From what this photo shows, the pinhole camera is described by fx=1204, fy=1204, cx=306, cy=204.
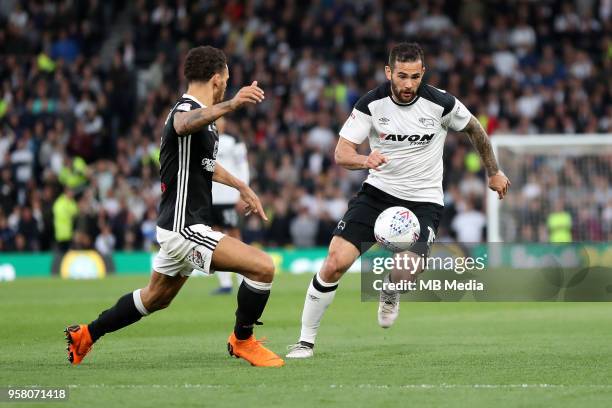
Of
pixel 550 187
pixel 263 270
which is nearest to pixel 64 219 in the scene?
pixel 550 187

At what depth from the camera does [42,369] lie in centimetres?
838

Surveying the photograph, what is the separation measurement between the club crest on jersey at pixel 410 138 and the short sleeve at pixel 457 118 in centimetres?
17

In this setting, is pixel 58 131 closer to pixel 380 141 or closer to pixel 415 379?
pixel 380 141

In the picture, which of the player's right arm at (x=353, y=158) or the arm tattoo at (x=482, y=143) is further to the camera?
the arm tattoo at (x=482, y=143)

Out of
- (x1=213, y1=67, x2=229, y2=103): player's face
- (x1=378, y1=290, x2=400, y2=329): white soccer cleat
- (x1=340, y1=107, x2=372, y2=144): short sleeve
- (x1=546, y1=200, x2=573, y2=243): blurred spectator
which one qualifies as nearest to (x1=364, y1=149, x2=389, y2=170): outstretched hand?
(x1=340, y1=107, x2=372, y2=144): short sleeve

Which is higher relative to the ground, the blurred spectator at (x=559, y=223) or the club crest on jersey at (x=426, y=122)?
the club crest on jersey at (x=426, y=122)

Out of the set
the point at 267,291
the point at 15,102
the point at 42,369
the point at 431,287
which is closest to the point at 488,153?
the point at 267,291

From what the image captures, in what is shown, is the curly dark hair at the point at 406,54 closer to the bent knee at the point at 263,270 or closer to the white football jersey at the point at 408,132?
the white football jersey at the point at 408,132

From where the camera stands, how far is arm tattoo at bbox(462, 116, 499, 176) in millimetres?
9828

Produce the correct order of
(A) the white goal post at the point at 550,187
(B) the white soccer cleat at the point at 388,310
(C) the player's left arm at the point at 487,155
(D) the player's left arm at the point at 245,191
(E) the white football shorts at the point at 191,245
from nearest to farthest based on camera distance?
(E) the white football shorts at the point at 191,245 → (D) the player's left arm at the point at 245,191 → (C) the player's left arm at the point at 487,155 → (B) the white soccer cleat at the point at 388,310 → (A) the white goal post at the point at 550,187

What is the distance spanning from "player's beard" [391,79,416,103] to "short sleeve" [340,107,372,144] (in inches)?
10.7

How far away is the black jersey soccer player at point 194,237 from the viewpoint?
27.5 ft

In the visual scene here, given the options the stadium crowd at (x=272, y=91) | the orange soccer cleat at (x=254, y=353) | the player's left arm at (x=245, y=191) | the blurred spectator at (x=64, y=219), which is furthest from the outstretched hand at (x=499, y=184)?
the blurred spectator at (x=64, y=219)

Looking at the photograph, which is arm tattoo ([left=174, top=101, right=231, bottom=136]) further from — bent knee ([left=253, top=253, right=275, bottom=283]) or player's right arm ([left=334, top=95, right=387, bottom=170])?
player's right arm ([left=334, top=95, right=387, bottom=170])
